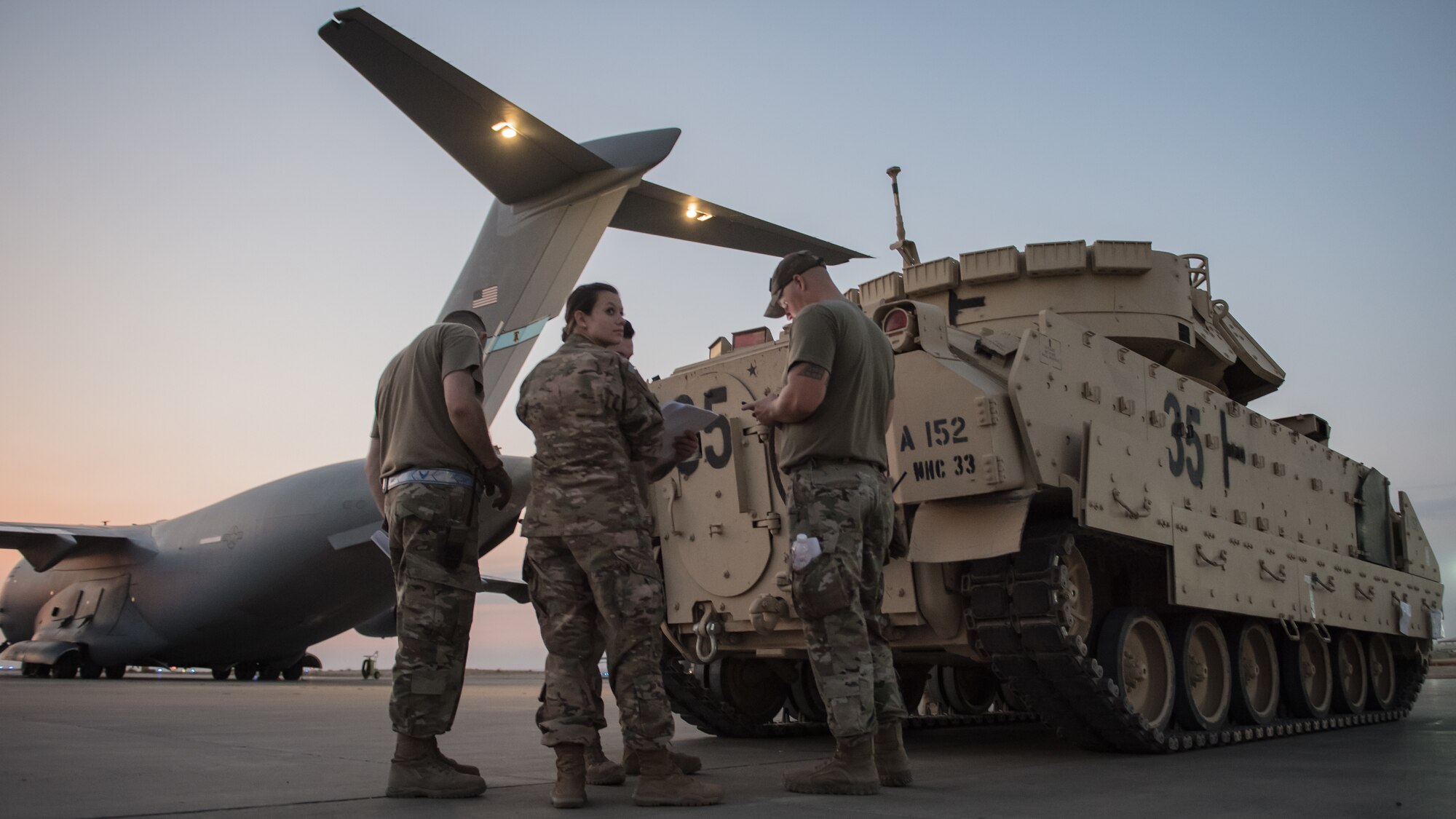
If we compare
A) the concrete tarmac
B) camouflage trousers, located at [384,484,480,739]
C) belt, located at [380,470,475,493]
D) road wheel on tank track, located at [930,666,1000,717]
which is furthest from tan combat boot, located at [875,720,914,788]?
road wheel on tank track, located at [930,666,1000,717]

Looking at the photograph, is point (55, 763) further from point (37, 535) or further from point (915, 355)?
point (37, 535)

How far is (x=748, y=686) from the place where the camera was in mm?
7852

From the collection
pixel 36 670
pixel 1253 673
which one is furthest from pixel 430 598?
pixel 36 670

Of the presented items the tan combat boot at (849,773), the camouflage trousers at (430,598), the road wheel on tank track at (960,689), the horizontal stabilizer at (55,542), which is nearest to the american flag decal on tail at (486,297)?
the road wheel on tank track at (960,689)

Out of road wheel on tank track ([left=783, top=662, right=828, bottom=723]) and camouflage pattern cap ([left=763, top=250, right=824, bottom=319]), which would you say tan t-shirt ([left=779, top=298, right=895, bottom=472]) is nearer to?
camouflage pattern cap ([left=763, top=250, right=824, bottom=319])

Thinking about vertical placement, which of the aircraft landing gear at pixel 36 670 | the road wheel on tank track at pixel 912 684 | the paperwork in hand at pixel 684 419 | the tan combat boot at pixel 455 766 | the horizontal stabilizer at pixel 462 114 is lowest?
the aircraft landing gear at pixel 36 670

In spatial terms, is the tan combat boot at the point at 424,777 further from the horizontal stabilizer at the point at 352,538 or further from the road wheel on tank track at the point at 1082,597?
the horizontal stabilizer at the point at 352,538

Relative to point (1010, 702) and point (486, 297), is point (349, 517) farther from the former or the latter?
point (1010, 702)

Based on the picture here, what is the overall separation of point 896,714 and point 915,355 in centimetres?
209

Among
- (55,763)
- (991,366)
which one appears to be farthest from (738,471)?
(55,763)

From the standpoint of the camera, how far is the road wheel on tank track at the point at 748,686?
762 cm

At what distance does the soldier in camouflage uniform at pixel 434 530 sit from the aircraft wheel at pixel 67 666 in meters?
19.7

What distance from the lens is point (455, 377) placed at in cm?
430

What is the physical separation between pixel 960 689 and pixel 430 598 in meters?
6.72
